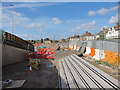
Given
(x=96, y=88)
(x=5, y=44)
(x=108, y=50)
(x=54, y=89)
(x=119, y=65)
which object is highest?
(x=5, y=44)

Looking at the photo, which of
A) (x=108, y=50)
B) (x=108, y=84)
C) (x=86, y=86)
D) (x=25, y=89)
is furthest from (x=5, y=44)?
(x=108, y=50)

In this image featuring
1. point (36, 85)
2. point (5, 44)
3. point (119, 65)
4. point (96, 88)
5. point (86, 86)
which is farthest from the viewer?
point (5, 44)

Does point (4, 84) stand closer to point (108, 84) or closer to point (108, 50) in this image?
point (108, 84)

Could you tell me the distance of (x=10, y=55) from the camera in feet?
39.8

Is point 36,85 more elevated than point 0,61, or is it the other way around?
point 0,61

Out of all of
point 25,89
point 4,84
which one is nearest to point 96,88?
point 25,89

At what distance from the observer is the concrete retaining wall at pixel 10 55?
36.7ft

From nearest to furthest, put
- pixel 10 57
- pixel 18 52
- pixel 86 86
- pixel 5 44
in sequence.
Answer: pixel 86 86
pixel 5 44
pixel 10 57
pixel 18 52

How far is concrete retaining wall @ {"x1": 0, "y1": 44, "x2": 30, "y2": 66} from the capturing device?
11.2 m

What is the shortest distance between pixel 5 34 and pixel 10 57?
3.24m

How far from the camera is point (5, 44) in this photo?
11.3 metres

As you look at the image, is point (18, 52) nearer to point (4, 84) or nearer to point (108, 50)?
point (4, 84)

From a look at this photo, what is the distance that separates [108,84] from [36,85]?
4.81m

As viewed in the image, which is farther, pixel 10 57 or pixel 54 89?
pixel 10 57
